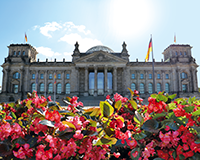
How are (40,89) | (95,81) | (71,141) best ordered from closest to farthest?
(71,141)
(95,81)
(40,89)

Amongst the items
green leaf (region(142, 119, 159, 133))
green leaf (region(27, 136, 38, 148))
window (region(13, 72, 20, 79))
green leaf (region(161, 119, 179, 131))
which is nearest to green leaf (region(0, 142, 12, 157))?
green leaf (region(27, 136, 38, 148))

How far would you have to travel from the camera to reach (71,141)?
1.75 metres

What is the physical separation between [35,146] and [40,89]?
161 feet

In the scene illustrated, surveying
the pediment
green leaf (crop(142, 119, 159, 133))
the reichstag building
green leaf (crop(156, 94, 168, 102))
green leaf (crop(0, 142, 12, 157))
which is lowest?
green leaf (crop(0, 142, 12, 157))

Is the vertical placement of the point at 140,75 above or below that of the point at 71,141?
above

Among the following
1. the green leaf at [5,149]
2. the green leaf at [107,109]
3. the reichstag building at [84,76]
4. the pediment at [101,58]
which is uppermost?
the pediment at [101,58]

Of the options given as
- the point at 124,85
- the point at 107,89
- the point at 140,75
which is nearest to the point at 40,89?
the point at 107,89

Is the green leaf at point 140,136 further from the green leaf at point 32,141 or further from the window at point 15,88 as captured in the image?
the window at point 15,88

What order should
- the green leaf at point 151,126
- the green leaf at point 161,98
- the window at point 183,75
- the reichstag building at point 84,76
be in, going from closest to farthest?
the green leaf at point 151,126 < the green leaf at point 161,98 < the reichstag building at point 84,76 < the window at point 183,75

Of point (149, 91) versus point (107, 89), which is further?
point (149, 91)

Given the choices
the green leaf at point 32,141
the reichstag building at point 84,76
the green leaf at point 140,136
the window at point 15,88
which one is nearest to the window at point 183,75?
the reichstag building at point 84,76

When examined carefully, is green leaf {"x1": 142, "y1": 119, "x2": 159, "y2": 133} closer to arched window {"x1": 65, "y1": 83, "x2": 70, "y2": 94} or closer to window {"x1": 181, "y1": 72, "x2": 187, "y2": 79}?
arched window {"x1": 65, "y1": 83, "x2": 70, "y2": 94}

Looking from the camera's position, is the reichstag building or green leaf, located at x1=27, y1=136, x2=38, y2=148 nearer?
green leaf, located at x1=27, y1=136, x2=38, y2=148

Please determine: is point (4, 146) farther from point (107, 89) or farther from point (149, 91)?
point (149, 91)
